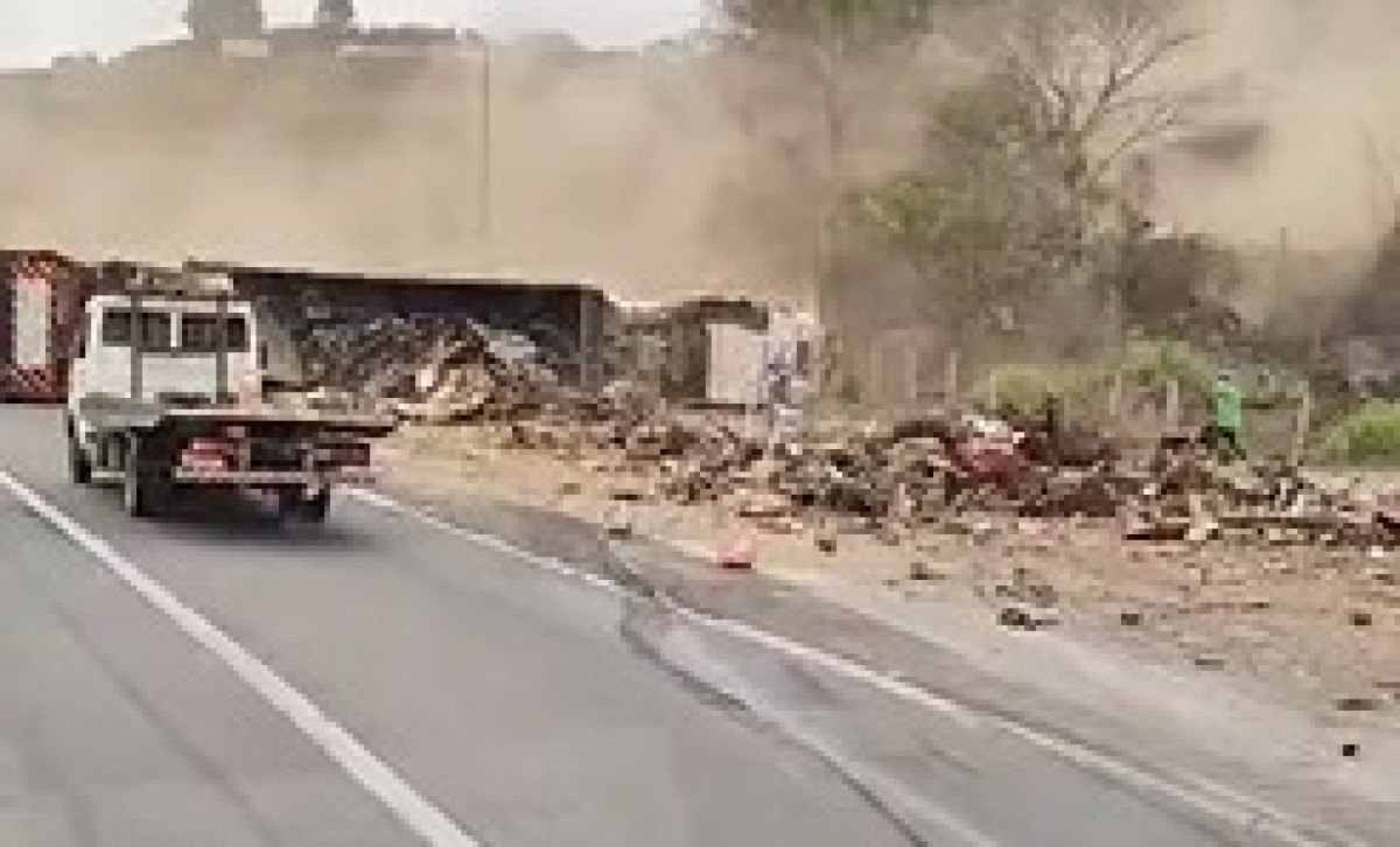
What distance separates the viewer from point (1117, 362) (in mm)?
41188

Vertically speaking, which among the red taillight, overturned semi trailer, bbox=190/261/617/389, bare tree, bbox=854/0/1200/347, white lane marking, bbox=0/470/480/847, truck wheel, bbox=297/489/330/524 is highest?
bare tree, bbox=854/0/1200/347

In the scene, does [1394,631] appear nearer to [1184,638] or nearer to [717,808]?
[1184,638]

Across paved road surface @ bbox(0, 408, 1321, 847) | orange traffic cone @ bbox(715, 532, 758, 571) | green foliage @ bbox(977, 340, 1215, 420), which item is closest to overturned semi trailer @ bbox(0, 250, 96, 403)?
green foliage @ bbox(977, 340, 1215, 420)

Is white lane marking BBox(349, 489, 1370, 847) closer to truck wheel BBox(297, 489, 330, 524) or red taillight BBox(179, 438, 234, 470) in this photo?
red taillight BBox(179, 438, 234, 470)

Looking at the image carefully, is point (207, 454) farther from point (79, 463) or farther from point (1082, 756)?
point (1082, 756)

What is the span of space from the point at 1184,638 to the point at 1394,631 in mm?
1596

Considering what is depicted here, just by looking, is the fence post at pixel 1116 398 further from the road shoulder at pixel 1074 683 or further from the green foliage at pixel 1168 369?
the road shoulder at pixel 1074 683

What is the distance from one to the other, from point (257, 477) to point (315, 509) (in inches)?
49.2

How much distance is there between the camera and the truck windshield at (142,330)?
2220 centimetres

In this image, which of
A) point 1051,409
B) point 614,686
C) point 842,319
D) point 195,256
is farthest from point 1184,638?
point 195,256

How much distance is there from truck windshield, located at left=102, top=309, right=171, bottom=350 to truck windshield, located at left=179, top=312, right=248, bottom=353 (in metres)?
0.15

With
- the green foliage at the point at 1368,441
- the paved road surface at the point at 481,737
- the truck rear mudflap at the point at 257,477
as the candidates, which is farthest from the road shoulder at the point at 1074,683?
the green foliage at the point at 1368,441

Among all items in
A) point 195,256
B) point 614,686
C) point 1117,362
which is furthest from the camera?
point 195,256

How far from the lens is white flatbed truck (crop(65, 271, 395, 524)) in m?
19.8
